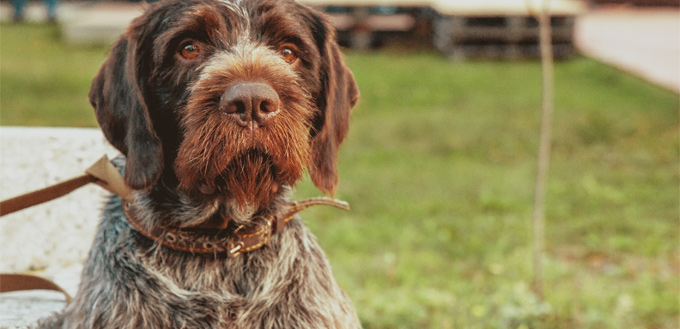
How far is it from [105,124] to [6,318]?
3.42 ft

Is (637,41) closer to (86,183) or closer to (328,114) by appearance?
(328,114)

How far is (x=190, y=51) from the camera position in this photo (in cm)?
263

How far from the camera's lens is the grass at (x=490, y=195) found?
485 centimetres

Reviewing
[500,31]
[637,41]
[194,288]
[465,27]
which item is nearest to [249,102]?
[194,288]

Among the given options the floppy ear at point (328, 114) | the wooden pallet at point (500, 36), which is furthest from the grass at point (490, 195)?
the floppy ear at point (328, 114)

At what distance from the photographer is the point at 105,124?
269 cm

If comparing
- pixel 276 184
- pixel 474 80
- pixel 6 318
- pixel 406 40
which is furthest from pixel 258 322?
pixel 406 40

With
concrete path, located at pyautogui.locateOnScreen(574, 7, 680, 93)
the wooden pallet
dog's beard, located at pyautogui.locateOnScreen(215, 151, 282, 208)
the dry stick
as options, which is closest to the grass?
the dry stick

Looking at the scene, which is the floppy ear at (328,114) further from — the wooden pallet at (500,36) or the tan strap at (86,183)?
the wooden pallet at (500,36)

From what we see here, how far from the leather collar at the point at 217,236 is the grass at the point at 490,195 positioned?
1997mm

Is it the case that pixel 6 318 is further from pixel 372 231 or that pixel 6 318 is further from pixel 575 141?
pixel 575 141

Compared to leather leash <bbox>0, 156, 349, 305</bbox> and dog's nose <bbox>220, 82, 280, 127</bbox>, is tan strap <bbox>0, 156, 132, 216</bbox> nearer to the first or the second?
leather leash <bbox>0, 156, 349, 305</bbox>

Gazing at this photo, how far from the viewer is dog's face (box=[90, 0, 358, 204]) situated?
2357 mm

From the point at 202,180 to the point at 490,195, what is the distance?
5051mm
